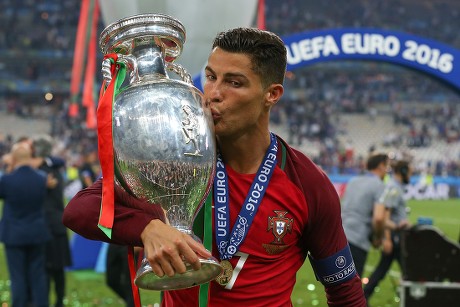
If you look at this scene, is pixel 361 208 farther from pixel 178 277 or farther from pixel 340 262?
pixel 178 277

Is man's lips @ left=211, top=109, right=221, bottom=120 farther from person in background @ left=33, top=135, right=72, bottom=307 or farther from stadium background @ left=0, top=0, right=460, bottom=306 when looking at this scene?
stadium background @ left=0, top=0, right=460, bottom=306

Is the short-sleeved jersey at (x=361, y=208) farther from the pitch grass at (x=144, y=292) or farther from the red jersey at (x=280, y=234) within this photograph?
the red jersey at (x=280, y=234)

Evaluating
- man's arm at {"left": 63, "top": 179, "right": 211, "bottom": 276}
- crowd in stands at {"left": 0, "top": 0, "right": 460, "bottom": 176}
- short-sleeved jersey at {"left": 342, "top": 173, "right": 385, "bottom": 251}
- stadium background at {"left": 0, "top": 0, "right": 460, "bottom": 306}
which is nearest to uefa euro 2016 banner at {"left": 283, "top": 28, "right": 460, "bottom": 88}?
short-sleeved jersey at {"left": 342, "top": 173, "right": 385, "bottom": 251}

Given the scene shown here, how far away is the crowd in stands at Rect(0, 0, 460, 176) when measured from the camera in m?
30.0

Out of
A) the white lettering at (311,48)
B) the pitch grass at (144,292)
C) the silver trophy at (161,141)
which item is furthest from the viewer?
the pitch grass at (144,292)

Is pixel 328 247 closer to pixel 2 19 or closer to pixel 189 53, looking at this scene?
pixel 189 53

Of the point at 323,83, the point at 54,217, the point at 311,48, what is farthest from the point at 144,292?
the point at 323,83

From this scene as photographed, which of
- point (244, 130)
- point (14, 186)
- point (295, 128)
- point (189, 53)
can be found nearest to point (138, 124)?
point (244, 130)

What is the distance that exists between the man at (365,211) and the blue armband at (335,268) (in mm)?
4312

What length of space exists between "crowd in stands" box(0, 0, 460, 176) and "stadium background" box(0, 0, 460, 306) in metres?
0.04

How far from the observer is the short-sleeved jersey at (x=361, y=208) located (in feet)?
21.9

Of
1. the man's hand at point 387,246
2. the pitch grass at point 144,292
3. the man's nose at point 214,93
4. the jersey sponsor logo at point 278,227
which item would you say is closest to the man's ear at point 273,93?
the man's nose at point 214,93

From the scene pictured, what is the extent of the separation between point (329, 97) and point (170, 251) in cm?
3199

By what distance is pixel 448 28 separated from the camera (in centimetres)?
3756
